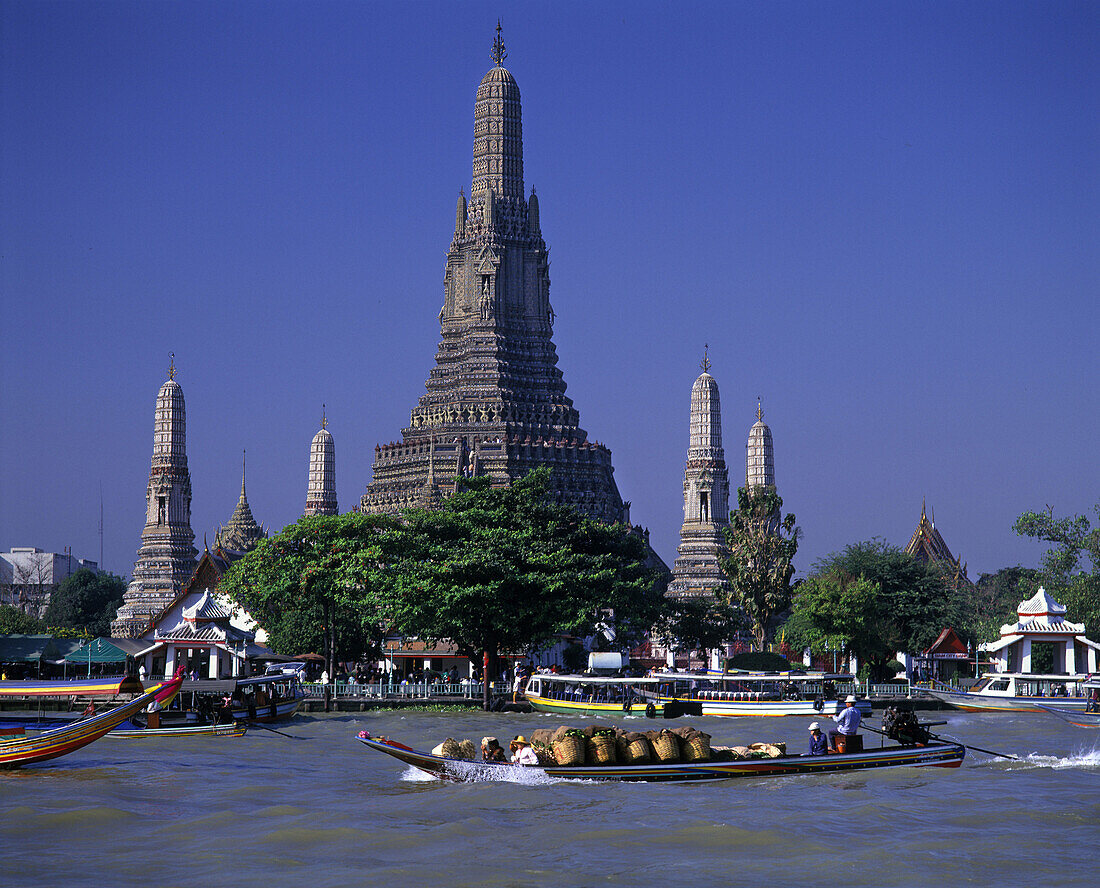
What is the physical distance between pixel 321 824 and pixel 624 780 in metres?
5.53

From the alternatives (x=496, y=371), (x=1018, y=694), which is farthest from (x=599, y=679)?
(x=496, y=371)

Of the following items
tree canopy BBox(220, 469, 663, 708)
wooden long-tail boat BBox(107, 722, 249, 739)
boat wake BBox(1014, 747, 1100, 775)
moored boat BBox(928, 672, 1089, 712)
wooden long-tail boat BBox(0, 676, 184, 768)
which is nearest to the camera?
wooden long-tail boat BBox(0, 676, 184, 768)

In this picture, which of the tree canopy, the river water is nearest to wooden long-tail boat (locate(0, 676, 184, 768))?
the river water

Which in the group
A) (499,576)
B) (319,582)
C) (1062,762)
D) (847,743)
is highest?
(319,582)

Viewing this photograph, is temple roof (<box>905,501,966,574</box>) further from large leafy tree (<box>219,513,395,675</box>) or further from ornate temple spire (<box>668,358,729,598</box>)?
Answer: large leafy tree (<box>219,513,395,675</box>)

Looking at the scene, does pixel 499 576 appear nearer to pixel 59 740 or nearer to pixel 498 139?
pixel 59 740

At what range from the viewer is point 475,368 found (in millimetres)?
88625

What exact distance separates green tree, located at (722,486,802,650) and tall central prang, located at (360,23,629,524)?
71.1ft

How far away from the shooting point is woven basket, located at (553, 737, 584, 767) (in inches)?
1009

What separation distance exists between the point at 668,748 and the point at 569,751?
1.69 meters

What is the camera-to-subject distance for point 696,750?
2592 centimetres

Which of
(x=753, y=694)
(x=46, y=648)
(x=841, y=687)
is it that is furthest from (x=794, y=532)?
(x=46, y=648)

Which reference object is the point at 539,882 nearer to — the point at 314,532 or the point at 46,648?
the point at 314,532

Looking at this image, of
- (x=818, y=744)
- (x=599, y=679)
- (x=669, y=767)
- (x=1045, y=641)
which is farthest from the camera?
(x=1045, y=641)
